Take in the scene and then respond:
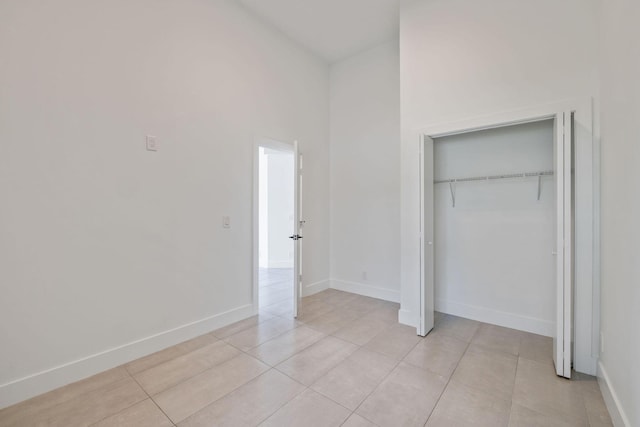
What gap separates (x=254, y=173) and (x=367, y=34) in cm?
259

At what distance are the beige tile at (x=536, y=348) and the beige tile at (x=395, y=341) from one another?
95 centimetres

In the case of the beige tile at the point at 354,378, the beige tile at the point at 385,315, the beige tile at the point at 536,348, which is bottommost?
the beige tile at the point at 354,378

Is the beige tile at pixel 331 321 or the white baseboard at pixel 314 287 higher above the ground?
the white baseboard at pixel 314 287

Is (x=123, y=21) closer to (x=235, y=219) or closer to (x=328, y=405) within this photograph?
(x=235, y=219)

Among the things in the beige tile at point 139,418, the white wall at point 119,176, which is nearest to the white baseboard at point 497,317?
the white wall at point 119,176

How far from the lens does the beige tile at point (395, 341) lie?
264cm

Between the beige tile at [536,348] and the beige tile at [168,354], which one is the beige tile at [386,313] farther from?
the beige tile at [168,354]

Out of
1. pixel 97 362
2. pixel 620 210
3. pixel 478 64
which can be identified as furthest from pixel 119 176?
pixel 620 210

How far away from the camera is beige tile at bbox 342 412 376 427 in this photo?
5.67 ft

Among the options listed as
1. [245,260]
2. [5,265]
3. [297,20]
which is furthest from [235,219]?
[297,20]

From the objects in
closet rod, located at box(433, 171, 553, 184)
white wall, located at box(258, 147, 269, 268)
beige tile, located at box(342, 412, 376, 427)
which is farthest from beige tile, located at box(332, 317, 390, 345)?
white wall, located at box(258, 147, 269, 268)

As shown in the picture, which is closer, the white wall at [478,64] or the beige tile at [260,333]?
the white wall at [478,64]

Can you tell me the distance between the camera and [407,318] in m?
3.27

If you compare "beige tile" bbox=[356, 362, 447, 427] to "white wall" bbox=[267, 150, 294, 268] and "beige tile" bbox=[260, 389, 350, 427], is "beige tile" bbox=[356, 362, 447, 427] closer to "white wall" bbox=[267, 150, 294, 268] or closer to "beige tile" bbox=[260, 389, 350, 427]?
"beige tile" bbox=[260, 389, 350, 427]
